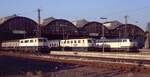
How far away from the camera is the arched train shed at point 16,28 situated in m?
96.3

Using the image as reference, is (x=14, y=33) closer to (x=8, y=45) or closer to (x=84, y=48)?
(x=8, y=45)

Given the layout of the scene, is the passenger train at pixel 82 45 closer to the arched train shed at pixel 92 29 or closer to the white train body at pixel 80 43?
the white train body at pixel 80 43

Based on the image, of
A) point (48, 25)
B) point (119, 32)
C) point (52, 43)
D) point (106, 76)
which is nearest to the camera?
point (106, 76)

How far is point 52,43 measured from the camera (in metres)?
77.2

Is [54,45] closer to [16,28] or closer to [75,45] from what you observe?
[75,45]

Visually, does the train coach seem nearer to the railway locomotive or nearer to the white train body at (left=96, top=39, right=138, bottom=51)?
the white train body at (left=96, top=39, right=138, bottom=51)

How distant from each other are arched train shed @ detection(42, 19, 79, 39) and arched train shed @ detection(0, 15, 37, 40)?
492 cm

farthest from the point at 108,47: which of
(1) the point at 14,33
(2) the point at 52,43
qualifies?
(1) the point at 14,33

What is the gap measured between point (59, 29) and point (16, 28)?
15.0 metres

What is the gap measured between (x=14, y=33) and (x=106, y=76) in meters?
74.2

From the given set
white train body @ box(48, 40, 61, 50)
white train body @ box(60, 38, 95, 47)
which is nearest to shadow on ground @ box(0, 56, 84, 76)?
white train body @ box(60, 38, 95, 47)

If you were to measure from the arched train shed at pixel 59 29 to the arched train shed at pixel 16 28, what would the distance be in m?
4.92

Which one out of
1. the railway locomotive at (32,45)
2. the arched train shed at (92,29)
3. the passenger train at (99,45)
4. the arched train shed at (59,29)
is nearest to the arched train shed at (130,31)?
the arched train shed at (92,29)

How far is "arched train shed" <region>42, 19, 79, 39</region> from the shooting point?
103062 mm
